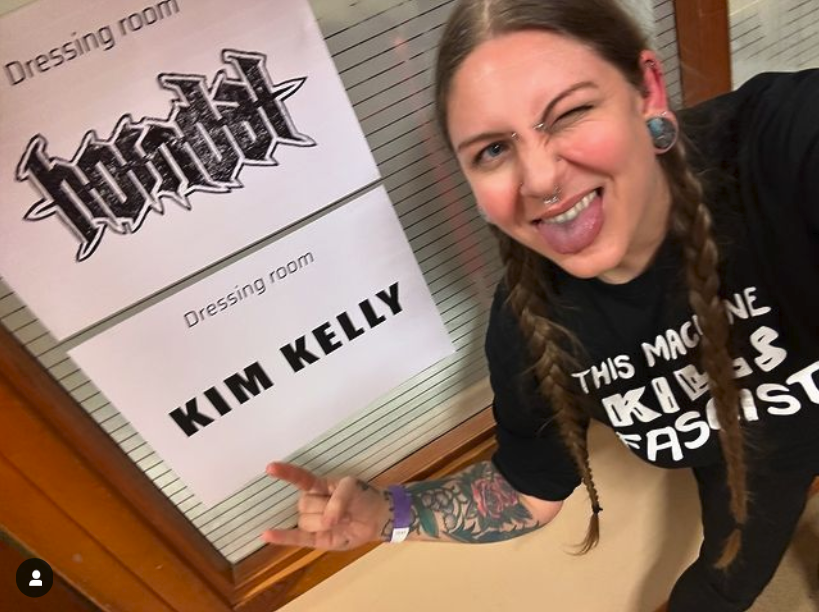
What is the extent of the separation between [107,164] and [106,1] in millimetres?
114

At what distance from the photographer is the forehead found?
52 cm

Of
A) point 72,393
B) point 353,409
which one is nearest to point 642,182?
point 353,409

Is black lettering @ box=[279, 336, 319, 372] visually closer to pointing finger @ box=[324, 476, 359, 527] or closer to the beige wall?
pointing finger @ box=[324, 476, 359, 527]

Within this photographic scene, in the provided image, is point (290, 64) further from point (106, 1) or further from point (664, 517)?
point (664, 517)

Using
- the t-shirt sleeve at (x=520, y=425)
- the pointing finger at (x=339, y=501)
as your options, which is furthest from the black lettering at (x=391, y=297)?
the pointing finger at (x=339, y=501)

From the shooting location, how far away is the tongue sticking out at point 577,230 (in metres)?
0.57

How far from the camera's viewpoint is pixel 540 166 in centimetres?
54

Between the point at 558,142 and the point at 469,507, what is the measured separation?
0.50 metres

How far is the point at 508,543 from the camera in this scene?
1007 mm

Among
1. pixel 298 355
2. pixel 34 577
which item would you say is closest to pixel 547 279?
pixel 298 355

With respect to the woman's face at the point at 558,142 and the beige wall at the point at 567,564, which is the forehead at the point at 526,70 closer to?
the woman's face at the point at 558,142

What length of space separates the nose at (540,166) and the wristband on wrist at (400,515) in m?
0.44

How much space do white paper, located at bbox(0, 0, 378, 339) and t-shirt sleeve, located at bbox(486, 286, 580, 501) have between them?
257 millimetres

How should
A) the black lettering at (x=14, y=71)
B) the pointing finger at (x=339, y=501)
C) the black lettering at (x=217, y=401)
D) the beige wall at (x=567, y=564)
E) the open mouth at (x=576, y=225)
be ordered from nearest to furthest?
the black lettering at (x=14, y=71) → the open mouth at (x=576, y=225) → the black lettering at (x=217, y=401) → the pointing finger at (x=339, y=501) → the beige wall at (x=567, y=564)
